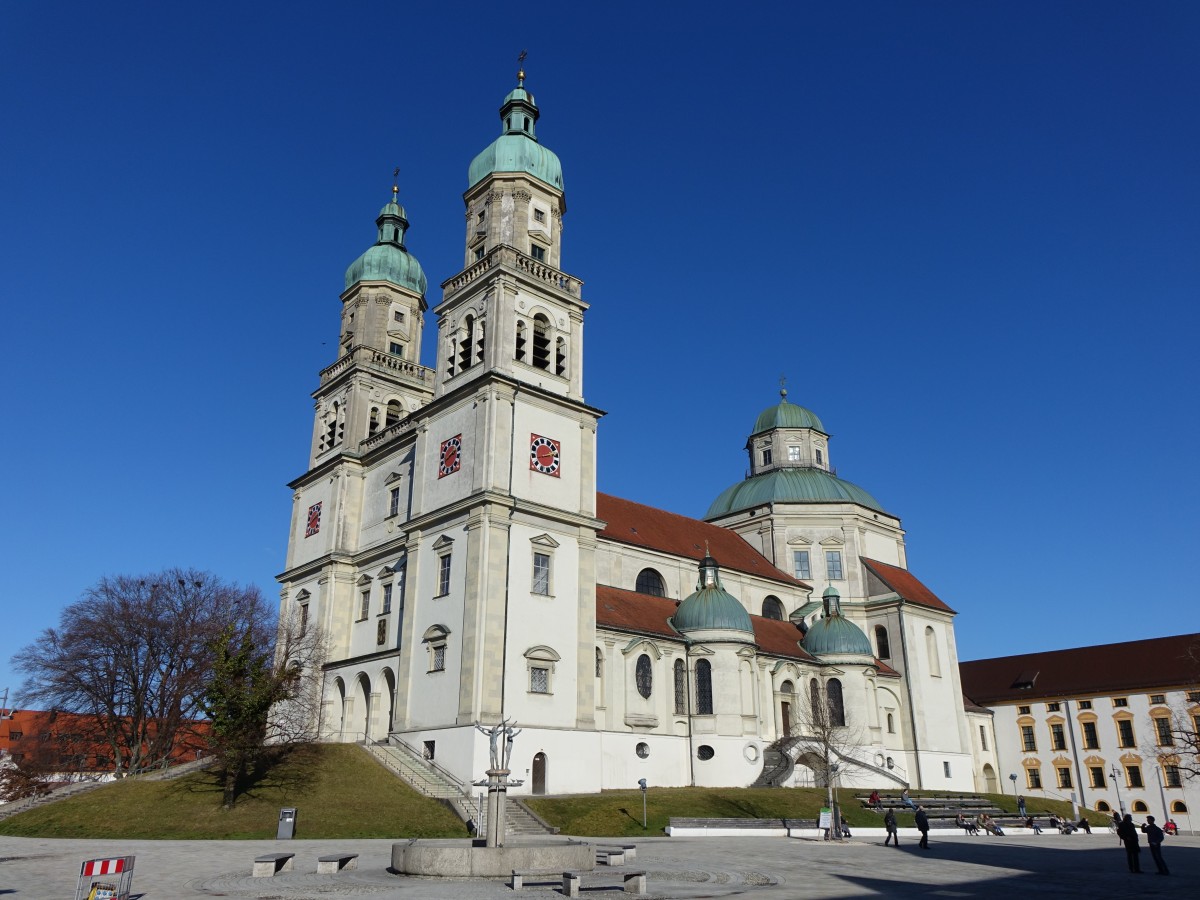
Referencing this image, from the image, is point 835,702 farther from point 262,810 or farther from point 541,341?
point 262,810

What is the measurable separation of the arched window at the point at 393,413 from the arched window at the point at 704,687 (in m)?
21.9

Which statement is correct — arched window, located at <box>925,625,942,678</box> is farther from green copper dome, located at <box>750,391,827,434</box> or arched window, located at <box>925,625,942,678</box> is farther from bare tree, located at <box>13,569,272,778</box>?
bare tree, located at <box>13,569,272,778</box>

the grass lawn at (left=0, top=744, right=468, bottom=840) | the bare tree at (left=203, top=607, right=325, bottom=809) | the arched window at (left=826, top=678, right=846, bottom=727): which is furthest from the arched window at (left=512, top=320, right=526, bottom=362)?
the arched window at (left=826, top=678, right=846, bottom=727)

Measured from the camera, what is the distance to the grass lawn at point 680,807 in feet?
107

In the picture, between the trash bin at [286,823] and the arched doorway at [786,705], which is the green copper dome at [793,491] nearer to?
the arched doorway at [786,705]

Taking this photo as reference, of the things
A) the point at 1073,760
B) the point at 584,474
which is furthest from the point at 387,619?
the point at 1073,760

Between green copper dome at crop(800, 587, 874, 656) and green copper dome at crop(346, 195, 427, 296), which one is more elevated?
green copper dome at crop(346, 195, 427, 296)

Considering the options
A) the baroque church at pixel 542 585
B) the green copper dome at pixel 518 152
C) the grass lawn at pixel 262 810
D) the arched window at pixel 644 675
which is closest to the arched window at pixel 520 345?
the baroque church at pixel 542 585

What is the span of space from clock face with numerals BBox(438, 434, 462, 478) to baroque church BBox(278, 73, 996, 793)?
0.39 feet

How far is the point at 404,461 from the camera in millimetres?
47562

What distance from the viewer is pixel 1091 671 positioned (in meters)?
68.6

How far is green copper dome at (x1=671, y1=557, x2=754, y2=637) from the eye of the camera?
4600 centimetres

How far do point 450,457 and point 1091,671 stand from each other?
52.2m

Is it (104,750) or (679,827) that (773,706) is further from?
(104,750)
